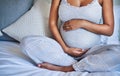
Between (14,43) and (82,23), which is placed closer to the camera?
(82,23)

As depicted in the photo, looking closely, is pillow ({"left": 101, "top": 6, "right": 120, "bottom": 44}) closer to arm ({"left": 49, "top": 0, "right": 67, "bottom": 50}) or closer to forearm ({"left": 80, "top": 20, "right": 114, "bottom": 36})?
forearm ({"left": 80, "top": 20, "right": 114, "bottom": 36})

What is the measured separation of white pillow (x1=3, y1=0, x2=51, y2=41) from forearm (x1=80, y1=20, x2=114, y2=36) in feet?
1.26

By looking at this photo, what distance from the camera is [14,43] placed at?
1.82m

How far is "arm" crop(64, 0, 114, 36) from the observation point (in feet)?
4.81

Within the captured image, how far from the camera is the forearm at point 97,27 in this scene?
146 cm

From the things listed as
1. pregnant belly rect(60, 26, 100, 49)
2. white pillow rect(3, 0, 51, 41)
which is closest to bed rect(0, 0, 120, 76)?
white pillow rect(3, 0, 51, 41)

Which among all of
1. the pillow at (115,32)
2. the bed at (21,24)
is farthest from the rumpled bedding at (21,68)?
the pillow at (115,32)

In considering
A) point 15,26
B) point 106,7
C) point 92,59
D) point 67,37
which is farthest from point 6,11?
point 92,59

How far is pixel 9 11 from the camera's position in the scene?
6.21 feet

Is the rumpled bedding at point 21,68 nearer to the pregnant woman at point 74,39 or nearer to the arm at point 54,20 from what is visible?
the pregnant woman at point 74,39

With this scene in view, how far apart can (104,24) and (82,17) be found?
147mm

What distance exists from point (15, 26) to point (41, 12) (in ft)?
0.74

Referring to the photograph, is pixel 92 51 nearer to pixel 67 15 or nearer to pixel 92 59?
pixel 92 59

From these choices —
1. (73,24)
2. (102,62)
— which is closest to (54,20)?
(73,24)
